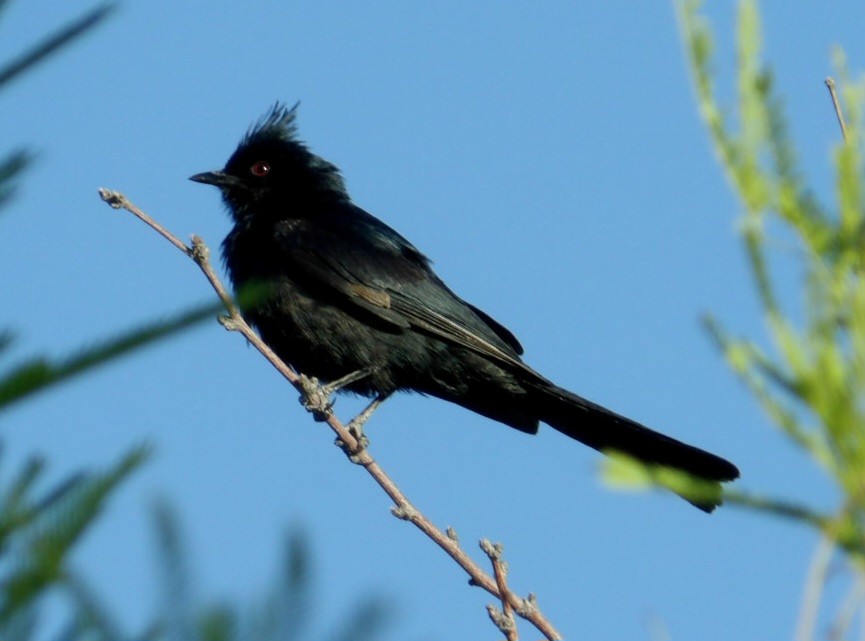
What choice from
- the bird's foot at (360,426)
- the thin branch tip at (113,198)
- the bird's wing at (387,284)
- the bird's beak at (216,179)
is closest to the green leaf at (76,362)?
the thin branch tip at (113,198)

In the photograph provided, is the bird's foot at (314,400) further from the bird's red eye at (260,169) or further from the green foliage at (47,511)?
the green foliage at (47,511)

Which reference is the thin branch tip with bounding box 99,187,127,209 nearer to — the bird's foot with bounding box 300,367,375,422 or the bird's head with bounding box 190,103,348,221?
the bird's foot with bounding box 300,367,375,422

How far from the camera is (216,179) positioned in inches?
331

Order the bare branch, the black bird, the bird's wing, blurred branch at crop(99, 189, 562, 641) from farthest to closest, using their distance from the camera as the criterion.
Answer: the bird's wing
the black bird
blurred branch at crop(99, 189, 562, 641)
the bare branch

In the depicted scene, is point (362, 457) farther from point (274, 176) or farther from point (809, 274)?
point (809, 274)

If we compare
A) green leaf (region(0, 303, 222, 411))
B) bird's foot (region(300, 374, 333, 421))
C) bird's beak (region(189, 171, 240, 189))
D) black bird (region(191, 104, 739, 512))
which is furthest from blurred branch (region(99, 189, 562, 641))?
bird's beak (region(189, 171, 240, 189))

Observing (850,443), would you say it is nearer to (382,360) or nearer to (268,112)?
(382,360)

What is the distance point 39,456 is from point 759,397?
0.63 m

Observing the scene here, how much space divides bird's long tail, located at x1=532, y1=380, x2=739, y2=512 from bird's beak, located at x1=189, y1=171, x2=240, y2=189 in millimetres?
2530

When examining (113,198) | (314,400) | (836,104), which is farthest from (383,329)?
(836,104)

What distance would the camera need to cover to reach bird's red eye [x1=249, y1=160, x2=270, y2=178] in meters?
8.56

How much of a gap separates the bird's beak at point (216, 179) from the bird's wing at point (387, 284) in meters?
0.72

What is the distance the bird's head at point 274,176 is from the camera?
834 cm

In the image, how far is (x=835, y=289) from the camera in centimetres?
118
